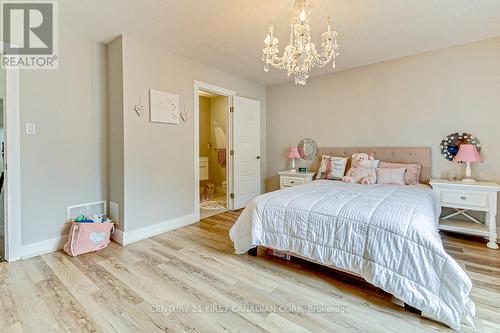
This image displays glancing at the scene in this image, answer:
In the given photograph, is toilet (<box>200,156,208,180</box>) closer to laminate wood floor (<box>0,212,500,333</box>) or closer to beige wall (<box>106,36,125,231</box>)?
beige wall (<box>106,36,125,231</box>)

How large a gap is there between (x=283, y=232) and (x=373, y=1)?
7.18 feet

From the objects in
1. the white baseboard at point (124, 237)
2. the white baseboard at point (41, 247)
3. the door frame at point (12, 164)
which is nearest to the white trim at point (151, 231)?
the white baseboard at point (124, 237)

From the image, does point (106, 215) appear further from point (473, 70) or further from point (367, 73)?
point (473, 70)

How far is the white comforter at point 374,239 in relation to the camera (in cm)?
147

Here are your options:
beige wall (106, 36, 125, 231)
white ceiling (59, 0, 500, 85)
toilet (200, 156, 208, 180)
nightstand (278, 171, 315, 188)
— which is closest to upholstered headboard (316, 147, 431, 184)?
nightstand (278, 171, 315, 188)

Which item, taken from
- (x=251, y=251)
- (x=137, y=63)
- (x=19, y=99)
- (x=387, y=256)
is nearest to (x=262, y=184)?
(x=251, y=251)

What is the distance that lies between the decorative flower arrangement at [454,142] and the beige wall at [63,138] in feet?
14.2

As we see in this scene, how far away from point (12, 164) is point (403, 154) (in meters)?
4.59

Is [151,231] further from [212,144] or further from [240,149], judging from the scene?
[212,144]

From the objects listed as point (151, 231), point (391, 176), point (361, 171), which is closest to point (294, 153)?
point (361, 171)

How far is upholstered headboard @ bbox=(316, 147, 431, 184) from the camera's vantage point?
3.30 meters

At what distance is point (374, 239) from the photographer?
5.63 ft

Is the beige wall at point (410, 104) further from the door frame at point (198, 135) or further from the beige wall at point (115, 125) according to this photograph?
the beige wall at point (115, 125)

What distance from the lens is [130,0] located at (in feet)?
6.88
